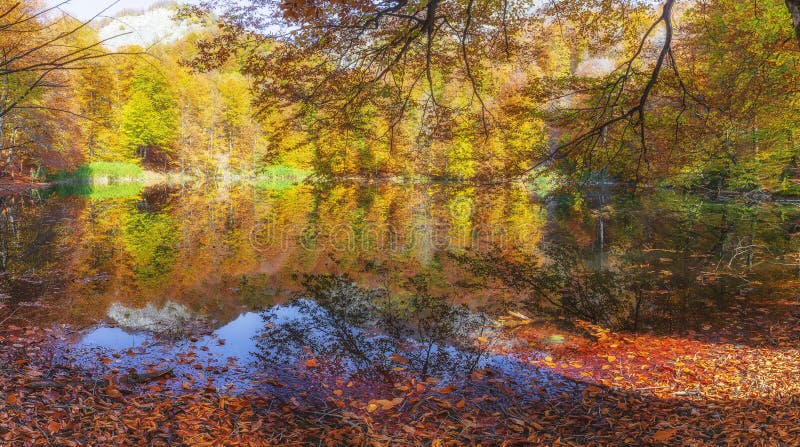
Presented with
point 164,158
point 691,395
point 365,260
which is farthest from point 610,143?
point 164,158

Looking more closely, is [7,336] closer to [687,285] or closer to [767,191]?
[687,285]

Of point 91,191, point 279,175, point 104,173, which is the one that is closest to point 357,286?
point 91,191

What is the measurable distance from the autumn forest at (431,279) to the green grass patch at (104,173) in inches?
682

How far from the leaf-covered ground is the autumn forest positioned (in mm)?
29

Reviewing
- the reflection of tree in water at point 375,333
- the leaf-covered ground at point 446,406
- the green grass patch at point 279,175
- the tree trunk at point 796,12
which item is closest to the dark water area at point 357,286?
the reflection of tree in water at point 375,333

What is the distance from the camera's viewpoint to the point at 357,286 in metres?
9.29

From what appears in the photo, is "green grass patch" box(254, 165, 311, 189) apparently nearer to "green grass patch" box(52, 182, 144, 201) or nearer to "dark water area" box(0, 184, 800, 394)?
"green grass patch" box(52, 182, 144, 201)

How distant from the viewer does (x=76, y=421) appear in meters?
3.60

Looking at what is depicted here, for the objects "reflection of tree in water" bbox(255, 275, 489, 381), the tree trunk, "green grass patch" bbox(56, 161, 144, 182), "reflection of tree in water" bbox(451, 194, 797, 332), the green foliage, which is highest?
the green foliage

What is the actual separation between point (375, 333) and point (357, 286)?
8.56 feet

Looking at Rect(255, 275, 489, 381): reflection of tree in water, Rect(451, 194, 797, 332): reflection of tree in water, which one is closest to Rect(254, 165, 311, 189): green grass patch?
Rect(451, 194, 797, 332): reflection of tree in water

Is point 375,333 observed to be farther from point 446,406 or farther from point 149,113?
point 149,113

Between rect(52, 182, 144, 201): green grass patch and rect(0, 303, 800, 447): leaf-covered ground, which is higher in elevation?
rect(52, 182, 144, 201): green grass patch

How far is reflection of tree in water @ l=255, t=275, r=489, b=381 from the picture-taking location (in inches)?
222
